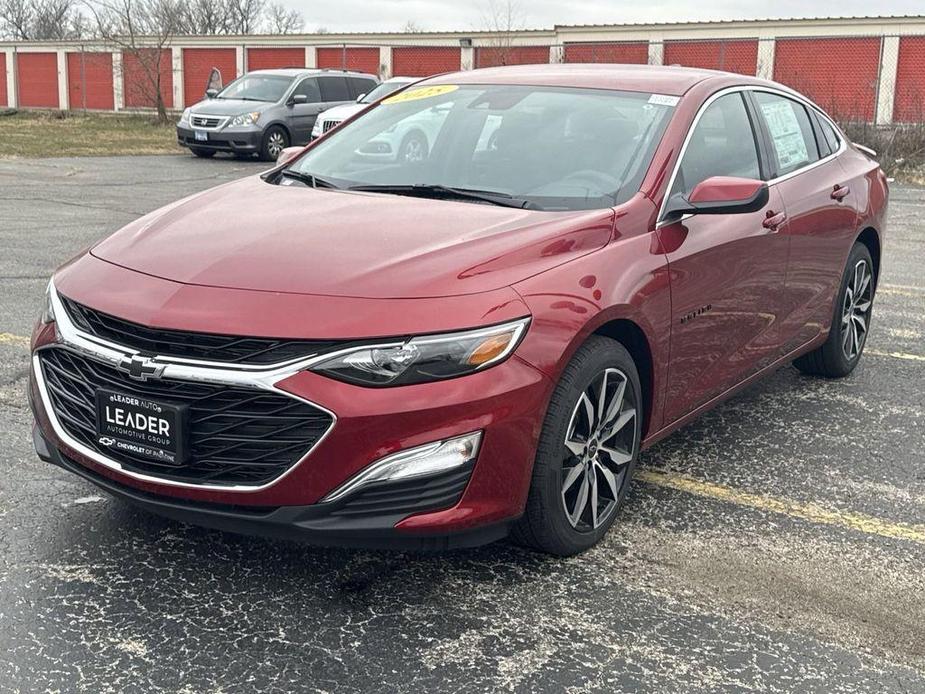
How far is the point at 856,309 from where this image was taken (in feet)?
19.4

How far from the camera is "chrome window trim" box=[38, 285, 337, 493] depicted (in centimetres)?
291

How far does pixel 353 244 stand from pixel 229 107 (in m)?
17.9

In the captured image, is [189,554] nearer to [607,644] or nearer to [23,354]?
[607,644]

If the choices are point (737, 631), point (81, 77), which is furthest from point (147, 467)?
point (81, 77)

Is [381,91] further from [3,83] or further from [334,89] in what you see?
[3,83]

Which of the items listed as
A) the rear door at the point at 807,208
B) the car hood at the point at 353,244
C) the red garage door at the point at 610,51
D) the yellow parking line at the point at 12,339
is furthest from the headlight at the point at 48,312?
the red garage door at the point at 610,51

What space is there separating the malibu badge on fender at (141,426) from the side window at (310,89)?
18.8m

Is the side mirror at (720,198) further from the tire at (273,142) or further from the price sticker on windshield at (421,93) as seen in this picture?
the tire at (273,142)

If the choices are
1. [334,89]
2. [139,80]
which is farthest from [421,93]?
[139,80]

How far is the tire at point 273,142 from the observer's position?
20.1 m

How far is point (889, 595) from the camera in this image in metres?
3.38

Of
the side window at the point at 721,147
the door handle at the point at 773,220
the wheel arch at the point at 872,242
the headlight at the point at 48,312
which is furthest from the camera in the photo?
the wheel arch at the point at 872,242

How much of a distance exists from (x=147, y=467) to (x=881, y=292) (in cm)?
682

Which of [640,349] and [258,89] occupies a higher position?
[258,89]
